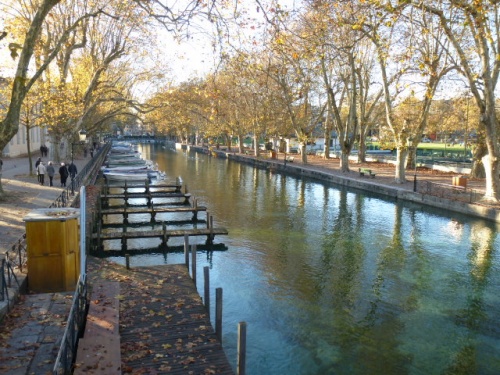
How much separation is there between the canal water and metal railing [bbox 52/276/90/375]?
135 inches

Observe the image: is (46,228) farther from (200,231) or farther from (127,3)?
(127,3)

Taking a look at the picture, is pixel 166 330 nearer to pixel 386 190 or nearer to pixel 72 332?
pixel 72 332

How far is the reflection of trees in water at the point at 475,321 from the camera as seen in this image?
403 inches

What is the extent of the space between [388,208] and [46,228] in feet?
74.3

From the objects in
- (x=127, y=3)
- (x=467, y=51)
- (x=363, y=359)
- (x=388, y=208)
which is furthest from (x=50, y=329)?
(x=467, y=51)

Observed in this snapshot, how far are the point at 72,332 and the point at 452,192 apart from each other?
26.7 metres

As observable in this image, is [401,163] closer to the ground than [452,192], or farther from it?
farther from it

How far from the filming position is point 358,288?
14.8 m

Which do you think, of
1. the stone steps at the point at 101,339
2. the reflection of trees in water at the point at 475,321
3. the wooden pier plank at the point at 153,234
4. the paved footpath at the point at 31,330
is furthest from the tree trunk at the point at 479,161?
the paved footpath at the point at 31,330

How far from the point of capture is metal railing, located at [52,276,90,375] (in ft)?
23.3

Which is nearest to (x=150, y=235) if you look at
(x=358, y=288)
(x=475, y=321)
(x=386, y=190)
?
(x=358, y=288)

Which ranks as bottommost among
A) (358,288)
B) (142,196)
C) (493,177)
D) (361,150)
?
A: (358,288)

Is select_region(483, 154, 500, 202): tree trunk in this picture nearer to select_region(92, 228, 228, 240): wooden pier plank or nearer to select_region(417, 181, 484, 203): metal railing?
select_region(417, 181, 484, 203): metal railing

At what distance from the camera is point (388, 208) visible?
29.0 meters
